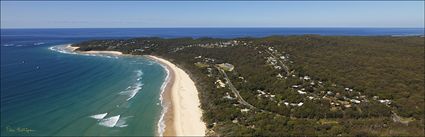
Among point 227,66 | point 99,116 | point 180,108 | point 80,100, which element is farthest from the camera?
point 227,66

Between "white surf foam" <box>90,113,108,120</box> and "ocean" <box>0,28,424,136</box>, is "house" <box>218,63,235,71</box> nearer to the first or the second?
"ocean" <box>0,28,424,136</box>

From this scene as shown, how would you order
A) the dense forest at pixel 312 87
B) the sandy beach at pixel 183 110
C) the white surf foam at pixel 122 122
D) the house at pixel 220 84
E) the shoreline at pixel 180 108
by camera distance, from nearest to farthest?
the dense forest at pixel 312 87, the sandy beach at pixel 183 110, the shoreline at pixel 180 108, the white surf foam at pixel 122 122, the house at pixel 220 84

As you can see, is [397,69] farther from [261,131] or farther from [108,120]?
[108,120]

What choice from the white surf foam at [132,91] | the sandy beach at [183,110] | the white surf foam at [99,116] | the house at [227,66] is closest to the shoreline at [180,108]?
the sandy beach at [183,110]

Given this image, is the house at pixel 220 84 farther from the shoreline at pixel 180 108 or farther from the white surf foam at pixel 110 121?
the white surf foam at pixel 110 121

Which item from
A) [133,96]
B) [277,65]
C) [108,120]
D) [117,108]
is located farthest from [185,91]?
[277,65]

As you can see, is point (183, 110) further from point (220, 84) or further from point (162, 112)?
point (220, 84)

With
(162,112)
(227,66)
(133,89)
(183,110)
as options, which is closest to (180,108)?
(183,110)
